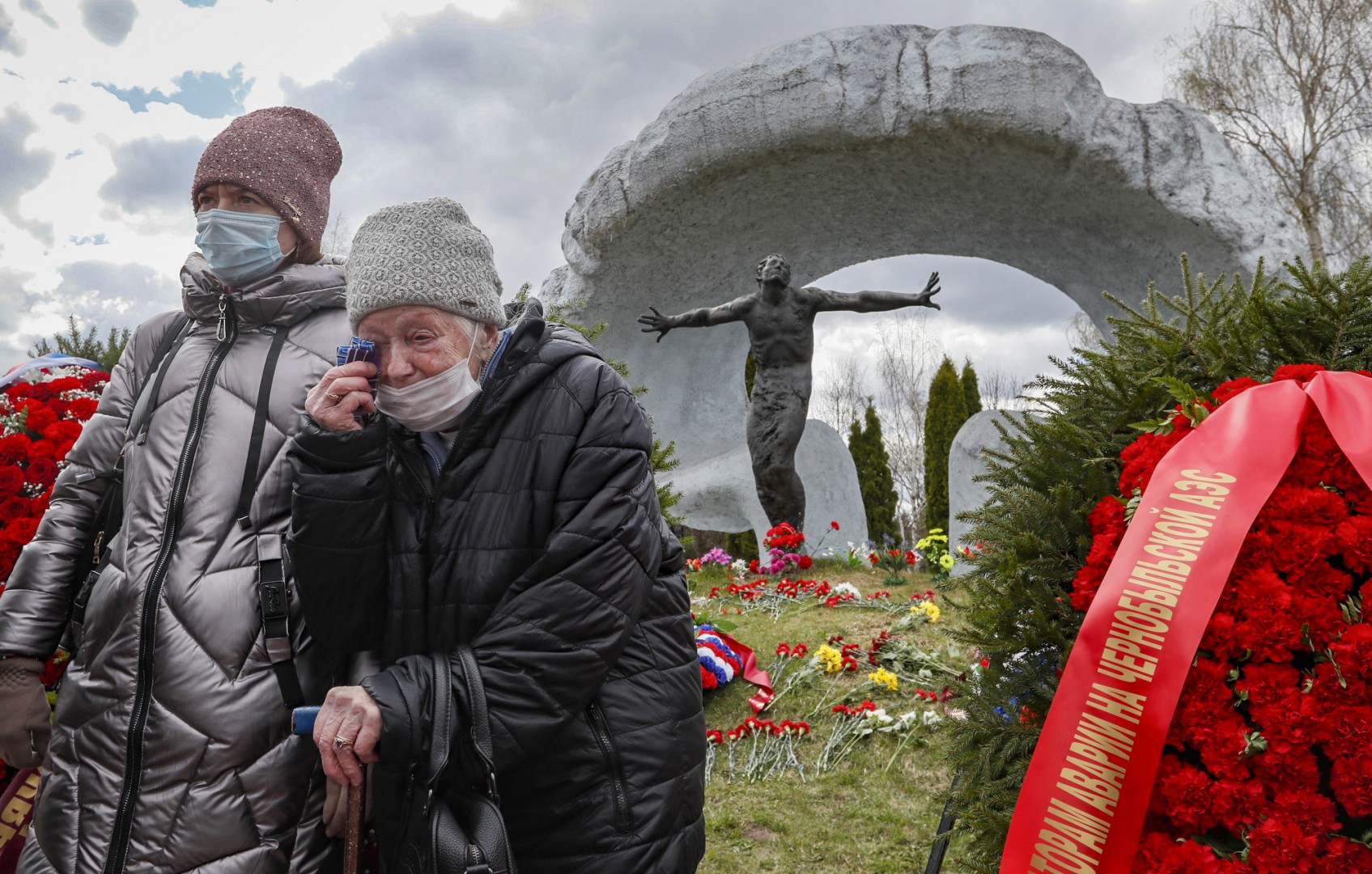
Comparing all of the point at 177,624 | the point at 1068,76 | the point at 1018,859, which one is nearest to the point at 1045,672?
the point at 1018,859

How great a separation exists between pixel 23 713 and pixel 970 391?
13.8 m

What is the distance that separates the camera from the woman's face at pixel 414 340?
4.17ft

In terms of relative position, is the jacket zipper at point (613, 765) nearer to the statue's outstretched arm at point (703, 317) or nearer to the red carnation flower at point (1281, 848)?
the red carnation flower at point (1281, 848)

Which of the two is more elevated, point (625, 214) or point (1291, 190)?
point (1291, 190)

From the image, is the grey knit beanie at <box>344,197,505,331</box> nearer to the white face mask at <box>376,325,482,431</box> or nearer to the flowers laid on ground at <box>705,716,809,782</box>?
the white face mask at <box>376,325,482,431</box>

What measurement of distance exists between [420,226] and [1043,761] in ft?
4.49

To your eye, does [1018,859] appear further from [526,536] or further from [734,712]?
[734,712]

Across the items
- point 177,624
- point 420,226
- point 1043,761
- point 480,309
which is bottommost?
point 1043,761

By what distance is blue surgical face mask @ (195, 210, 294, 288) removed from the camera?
160 cm

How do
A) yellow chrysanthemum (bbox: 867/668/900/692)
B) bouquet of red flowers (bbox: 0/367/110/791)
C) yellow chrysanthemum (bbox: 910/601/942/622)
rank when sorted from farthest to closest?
1. yellow chrysanthemum (bbox: 910/601/942/622)
2. yellow chrysanthemum (bbox: 867/668/900/692)
3. bouquet of red flowers (bbox: 0/367/110/791)

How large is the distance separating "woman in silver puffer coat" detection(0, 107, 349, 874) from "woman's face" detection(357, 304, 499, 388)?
0.27 metres

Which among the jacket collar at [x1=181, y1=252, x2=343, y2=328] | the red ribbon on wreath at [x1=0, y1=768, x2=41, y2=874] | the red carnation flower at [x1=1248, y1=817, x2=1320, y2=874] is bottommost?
the red ribbon on wreath at [x1=0, y1=768, x2=41, y2=874]

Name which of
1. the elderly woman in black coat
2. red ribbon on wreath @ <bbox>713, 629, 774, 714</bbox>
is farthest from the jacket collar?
red ribbon on wreath @ <bbox>713, 629, 774, 714</bbox>

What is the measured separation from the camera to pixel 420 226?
1.31m
